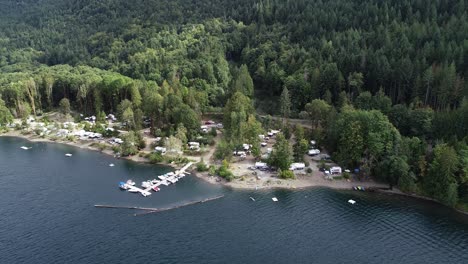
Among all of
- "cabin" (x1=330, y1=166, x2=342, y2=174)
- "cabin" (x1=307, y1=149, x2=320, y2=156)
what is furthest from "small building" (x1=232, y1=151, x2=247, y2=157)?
"cabin" (x1=330, y1=166, x2=342, y2=174)

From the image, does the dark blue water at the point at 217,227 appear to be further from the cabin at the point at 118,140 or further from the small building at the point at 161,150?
the cabin at the point at 118,140

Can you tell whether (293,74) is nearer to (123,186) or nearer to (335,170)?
(335,170)

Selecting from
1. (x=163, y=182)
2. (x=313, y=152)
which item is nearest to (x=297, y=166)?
(x=313, y=152)

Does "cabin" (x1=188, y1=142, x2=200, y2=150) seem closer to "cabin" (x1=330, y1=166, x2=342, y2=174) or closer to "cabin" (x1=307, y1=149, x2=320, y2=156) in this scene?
"cabin" (x1=307, y1=149, x2=320, y2=156)

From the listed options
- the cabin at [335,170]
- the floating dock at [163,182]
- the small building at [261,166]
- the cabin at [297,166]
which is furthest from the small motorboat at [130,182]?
the cabin at [335,170]

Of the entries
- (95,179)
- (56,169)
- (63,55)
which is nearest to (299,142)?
(95,179)
